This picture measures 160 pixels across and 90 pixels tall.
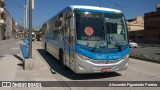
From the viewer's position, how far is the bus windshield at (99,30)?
33.9 feet

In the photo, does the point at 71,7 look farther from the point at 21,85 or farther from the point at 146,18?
the point at 146,18

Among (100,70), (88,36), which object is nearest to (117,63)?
(100,70)

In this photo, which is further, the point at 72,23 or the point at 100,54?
the point at 72,23

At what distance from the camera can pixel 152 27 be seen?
73.0 meters

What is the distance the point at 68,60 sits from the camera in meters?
11.5

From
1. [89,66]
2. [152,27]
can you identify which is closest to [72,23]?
[89,66]

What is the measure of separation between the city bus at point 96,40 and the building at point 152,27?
6014cm

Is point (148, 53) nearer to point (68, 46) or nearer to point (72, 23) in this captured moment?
point (68, 46)

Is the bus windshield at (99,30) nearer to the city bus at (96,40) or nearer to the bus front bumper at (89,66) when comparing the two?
the city bus at (96,40)

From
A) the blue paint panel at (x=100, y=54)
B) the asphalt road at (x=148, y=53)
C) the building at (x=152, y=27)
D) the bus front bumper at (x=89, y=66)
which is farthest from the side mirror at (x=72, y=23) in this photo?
the building at (x=152, y=27)

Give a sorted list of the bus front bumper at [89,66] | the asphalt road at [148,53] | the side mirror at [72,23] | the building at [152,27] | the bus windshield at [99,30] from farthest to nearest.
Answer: the building at [152,27]
the asphalt road at [148,53]
the side mirror at [72,23]
the bus windshield at [99,30]
the bus front bumper at [89,66]

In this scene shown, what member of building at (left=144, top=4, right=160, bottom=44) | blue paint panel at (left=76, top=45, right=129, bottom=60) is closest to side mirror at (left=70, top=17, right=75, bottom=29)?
blue paint panel at (left=76, top=45, right=129, bottom=60)

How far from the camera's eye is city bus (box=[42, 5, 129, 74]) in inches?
402

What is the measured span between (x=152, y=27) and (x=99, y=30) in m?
65.4
